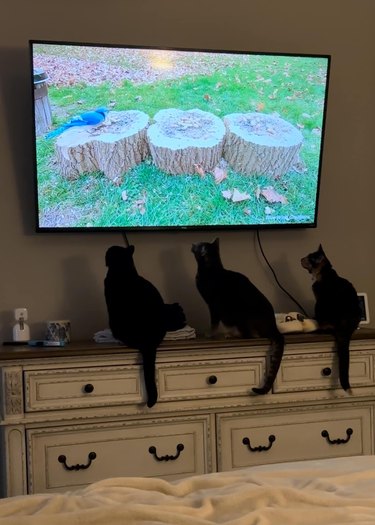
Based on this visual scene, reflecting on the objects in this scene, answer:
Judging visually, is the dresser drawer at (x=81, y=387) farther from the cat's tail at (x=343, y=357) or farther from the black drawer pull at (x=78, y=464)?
the cat's tail at (x=343, y=357)

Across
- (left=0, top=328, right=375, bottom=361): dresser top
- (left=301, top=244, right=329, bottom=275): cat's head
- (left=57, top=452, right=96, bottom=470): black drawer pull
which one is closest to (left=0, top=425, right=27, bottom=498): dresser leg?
(left=57, top=452, right=96, bottom=470): black drawer pull

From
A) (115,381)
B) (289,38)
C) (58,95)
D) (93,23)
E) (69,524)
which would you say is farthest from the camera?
(289,38)

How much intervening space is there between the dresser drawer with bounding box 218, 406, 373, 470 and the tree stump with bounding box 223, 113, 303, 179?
1082 millimetres

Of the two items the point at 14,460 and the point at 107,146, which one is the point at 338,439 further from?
the point at 107,146

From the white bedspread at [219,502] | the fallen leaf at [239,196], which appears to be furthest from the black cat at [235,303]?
the white bedspread at [219,502]

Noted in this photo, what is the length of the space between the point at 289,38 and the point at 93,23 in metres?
0.94

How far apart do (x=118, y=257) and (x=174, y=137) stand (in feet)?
2.01

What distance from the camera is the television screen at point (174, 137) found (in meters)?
3.10

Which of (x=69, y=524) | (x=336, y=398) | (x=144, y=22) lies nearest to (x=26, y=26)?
(x=144, y=22)

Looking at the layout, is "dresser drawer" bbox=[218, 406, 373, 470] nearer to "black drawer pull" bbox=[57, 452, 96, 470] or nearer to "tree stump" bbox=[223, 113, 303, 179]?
"black drawer pull" bbox=[57, 452, 96, 470]

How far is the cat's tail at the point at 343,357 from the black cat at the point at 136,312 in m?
0.65

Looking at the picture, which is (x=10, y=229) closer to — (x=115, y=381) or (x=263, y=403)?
(x=115, y=381)

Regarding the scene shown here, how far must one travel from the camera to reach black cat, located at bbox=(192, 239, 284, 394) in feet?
9.80

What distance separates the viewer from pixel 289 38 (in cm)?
355
